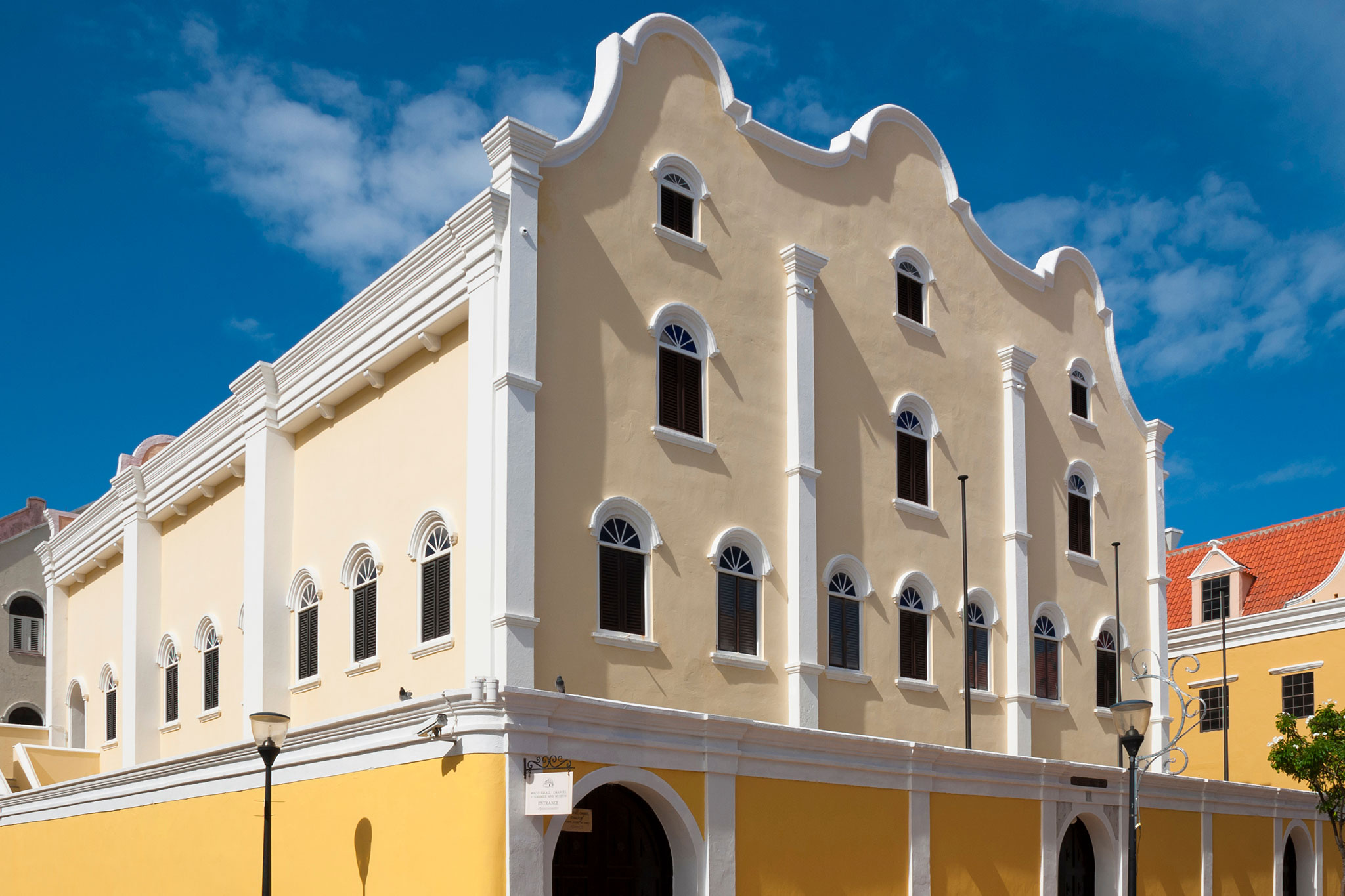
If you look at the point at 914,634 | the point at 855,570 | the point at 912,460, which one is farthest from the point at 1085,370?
the point at 855,570

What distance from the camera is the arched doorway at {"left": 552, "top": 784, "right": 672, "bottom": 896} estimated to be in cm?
1769

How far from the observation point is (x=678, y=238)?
20281 millimetres

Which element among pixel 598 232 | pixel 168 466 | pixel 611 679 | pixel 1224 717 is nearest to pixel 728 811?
pixel 611 679

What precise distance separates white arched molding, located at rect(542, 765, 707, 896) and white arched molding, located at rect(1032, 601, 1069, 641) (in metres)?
11.0

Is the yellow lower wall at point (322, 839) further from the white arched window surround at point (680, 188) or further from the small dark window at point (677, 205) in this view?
the small dark window at point (677, 205)

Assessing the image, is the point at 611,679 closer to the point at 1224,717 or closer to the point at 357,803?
the point at 357,803

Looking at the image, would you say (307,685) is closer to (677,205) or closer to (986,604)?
(677,205)

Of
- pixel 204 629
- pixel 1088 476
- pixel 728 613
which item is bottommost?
pixel 204 629

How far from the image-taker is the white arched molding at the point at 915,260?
2433cm

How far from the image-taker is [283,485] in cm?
2322

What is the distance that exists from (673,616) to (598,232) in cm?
556

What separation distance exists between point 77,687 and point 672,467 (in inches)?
784

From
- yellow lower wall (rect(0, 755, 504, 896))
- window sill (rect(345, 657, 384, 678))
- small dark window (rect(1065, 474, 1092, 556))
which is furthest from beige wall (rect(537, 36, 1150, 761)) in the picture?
window sill (rect(345, 657, 384, 678))

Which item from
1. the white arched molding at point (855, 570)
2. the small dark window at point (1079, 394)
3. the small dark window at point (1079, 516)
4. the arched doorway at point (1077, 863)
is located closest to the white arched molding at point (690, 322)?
the white arched molding at point (855, 570)
